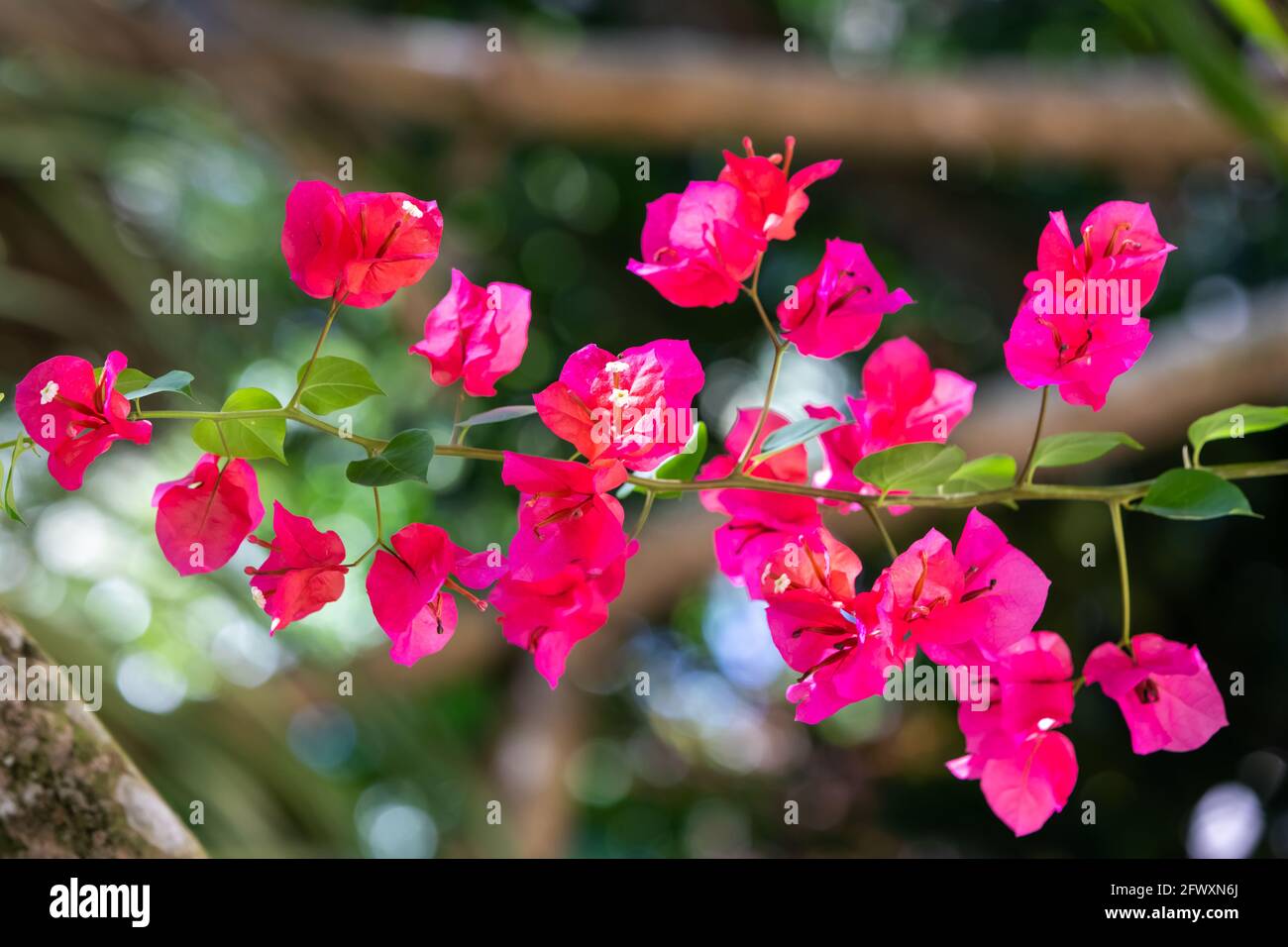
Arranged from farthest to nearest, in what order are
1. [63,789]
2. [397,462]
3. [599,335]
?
[599,335] < [63,789] < [397,462]

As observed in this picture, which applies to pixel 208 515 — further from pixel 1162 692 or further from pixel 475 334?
pixel 1162 692

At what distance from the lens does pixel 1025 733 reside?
0.37 metres

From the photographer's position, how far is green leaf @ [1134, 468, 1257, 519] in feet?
1.08

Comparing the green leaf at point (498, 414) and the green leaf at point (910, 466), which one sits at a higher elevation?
the green leaf at point (498, 414)

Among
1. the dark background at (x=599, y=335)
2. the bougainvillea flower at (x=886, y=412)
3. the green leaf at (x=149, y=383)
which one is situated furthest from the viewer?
the dark background at (x=599, y=335)

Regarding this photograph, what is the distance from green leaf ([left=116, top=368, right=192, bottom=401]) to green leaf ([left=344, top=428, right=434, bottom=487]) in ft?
0.15

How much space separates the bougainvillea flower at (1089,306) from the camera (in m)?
0.33

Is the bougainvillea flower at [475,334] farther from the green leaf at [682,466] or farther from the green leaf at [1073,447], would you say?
the green leaf at [1073,447]

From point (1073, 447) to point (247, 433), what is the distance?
0.82 ft

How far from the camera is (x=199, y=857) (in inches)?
17.2

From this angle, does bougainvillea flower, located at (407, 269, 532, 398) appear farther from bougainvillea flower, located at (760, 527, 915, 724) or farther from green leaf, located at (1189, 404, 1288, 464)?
green leaf, located at (1189, 404, 1288, 464)

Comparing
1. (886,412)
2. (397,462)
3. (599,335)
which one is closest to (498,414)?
(397,462)

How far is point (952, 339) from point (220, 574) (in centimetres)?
131

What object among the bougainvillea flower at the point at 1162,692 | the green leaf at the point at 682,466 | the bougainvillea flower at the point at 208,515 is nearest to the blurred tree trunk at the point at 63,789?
the bougainvillea flower at the point at 208,515
